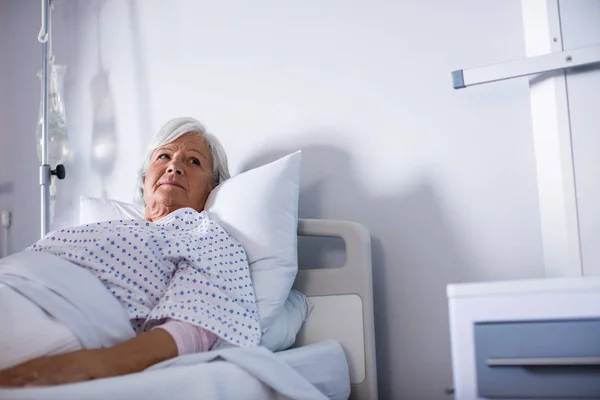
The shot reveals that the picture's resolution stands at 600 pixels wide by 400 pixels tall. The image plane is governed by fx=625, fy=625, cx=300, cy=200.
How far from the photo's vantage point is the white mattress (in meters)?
1.35

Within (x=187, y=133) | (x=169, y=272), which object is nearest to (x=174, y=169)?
(x=187, y=133)

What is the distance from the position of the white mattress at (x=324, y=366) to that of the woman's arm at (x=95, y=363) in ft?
0.93

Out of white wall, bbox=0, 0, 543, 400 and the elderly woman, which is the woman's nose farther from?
white wall, bbox=0, 0, 543, 400

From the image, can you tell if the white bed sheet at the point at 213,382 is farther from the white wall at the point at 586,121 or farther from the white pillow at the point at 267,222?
the white wall at the point at 586,121

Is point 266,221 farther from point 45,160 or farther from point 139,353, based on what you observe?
point 45,160

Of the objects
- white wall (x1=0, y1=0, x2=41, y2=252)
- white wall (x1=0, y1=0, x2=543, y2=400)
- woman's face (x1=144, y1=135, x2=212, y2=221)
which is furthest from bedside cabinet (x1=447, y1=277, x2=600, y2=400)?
white wall (x1=0, y1=0, x2=41, y2=252)

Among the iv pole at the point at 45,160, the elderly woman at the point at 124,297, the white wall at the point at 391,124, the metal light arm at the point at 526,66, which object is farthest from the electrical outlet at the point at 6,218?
the metal light arm at the point at 526,66

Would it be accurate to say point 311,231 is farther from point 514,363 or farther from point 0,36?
point 0,36

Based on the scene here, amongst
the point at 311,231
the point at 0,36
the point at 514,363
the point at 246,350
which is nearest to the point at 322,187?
the point at 311,231

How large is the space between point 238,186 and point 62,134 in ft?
3.08

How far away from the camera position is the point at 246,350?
1199 millimetres

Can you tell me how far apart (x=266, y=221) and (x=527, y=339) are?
0.72 m

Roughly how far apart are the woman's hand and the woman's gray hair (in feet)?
2.83

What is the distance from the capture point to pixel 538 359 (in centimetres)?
102
